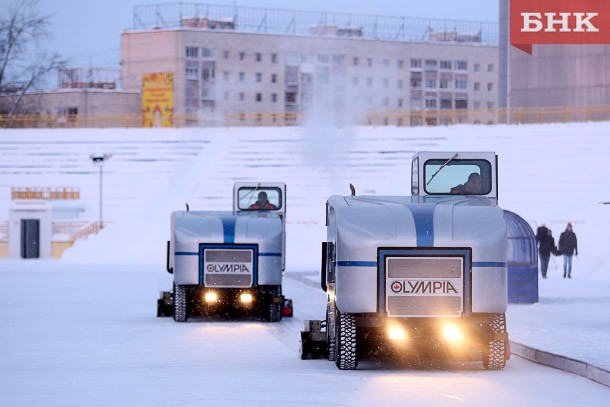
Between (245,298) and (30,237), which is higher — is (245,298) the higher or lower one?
the lower one

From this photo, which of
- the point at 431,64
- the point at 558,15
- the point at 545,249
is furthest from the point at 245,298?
the point at 431,64

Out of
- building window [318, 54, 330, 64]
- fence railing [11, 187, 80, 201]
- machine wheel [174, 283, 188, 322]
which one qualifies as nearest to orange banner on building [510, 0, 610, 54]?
machine wheel [174, 283, 188, 322]

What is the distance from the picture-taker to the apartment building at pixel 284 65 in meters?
123

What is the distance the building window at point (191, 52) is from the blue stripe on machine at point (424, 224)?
110 metres

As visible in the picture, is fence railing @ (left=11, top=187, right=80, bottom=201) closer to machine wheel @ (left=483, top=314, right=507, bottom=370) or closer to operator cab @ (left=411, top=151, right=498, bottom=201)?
operator cab @ (left=411, top=151, right=498, bottom=201)

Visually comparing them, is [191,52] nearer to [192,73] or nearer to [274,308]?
[192,73]

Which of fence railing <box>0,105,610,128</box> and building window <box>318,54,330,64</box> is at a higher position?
building window <box>318,54,330,64</box>

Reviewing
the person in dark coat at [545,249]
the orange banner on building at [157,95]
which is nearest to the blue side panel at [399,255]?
the person in dark coat at [545,249]

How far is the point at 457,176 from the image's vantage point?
57.6ft

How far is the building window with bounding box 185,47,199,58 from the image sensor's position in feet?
407

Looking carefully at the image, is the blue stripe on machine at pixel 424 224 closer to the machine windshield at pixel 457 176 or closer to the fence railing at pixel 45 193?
the machine windshield at pixel 457 176

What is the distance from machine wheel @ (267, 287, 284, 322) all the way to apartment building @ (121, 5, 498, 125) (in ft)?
302

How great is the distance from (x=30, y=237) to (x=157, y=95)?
54.9 metres

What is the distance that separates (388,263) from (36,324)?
352 inches
